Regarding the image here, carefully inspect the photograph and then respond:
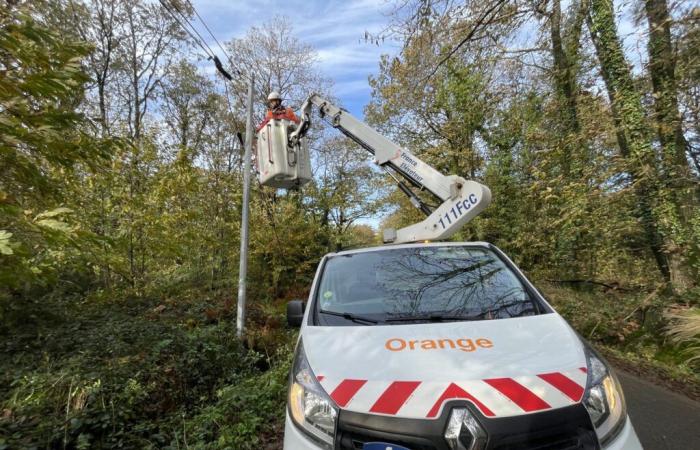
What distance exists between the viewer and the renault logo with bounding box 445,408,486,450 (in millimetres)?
1513

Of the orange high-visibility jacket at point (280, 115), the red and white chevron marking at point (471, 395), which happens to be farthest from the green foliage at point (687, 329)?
the orange high-visibility jacket at point (280, 115)

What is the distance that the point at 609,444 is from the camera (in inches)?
64.2

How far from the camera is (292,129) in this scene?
245 inches

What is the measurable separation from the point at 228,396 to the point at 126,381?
46.4 inches

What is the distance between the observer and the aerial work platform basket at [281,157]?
5.95 m

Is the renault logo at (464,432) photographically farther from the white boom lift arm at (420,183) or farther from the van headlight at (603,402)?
the white boom lift arm at (420,183)

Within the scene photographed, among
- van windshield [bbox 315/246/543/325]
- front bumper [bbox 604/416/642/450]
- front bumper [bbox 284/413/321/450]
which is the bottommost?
front bumper [bbox 604/416/642/450]

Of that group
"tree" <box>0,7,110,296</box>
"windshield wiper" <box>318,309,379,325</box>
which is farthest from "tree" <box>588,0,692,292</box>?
"tree" <box>0,7,110,296</box>

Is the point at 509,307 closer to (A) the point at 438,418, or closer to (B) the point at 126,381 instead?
(A) the point at 438,418

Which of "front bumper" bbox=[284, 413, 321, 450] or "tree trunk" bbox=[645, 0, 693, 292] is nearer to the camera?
"front bumper" bbox=[284, 413, 321, 450]

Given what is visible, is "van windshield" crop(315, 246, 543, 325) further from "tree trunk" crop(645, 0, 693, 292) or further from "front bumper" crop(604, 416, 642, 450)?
"tree trunk" crop(645, 0, 693, 292)

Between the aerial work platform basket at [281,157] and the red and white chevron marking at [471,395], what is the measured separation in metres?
4.67

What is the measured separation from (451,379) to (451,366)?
93mm

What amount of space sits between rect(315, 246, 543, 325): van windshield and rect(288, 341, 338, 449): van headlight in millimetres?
520
